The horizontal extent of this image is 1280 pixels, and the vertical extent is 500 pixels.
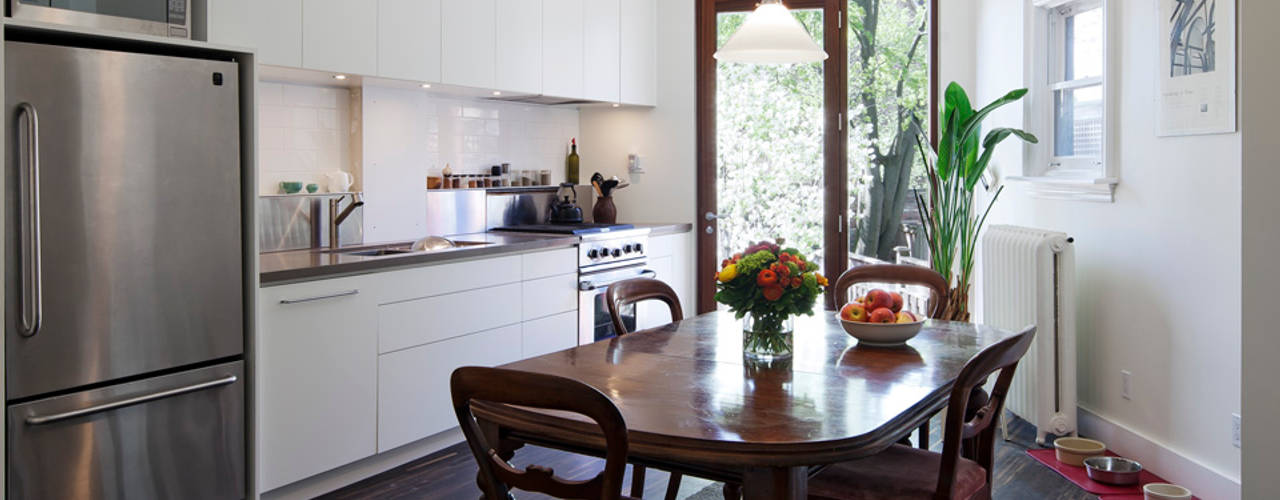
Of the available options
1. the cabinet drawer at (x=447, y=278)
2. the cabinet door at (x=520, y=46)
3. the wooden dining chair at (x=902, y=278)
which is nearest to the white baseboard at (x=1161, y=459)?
the wooden dining chair at (x=902, y=278)

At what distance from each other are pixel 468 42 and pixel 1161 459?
3.45 meters

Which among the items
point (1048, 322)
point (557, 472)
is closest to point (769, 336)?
point (557, 472)

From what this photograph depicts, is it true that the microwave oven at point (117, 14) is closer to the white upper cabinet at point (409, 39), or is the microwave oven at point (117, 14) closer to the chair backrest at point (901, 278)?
the white upper cabinet at point (409, 39)

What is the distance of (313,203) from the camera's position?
4.18 meters

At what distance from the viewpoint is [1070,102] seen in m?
4.51

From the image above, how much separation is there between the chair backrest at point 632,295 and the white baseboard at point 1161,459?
203 cm

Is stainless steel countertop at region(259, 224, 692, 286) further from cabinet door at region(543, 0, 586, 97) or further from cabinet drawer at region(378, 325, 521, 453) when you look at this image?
cabinet door at region(543, 0, 586, 97)

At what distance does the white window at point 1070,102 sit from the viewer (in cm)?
411

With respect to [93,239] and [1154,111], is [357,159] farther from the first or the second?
[1154,111]

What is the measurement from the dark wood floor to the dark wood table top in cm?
96

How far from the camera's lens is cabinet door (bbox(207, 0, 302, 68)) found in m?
3.32

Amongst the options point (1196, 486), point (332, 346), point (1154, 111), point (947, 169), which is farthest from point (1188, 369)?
point (332, 346)

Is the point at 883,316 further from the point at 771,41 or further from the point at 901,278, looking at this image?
the point at 771,41

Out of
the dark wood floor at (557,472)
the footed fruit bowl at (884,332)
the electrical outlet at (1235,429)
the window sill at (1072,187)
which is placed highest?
the window sill at (1072,187)
